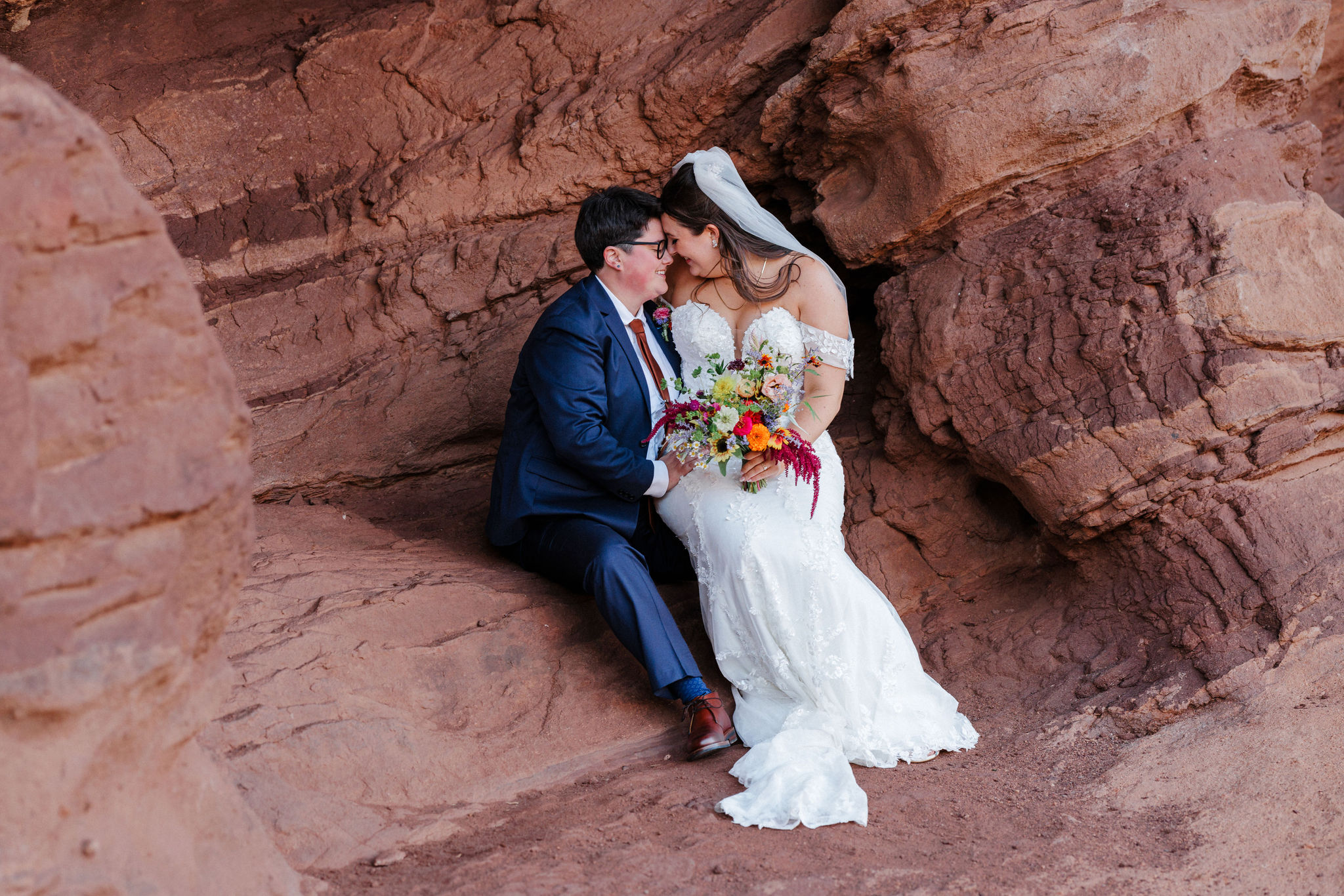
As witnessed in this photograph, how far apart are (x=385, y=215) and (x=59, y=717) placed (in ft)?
14.9

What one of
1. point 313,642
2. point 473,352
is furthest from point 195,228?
point 313,642

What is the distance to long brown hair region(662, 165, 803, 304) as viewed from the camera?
5.11m

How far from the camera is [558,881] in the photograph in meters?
3.36

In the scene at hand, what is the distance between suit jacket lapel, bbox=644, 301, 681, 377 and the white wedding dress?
567 millimetres

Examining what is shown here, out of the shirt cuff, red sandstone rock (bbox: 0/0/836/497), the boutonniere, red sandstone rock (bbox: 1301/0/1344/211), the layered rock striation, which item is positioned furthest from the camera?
red sandstone rock (bbox: 1301/0/1344/211)

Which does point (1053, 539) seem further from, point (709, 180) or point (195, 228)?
point (195, 228)

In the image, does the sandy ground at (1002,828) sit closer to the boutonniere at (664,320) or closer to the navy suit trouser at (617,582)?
the navy suit trouser at (617,582)

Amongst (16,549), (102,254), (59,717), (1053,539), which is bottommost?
(1053,539)

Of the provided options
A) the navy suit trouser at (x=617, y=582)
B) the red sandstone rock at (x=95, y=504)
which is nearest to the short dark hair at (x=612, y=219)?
the navy suit trouser at (x=617, y=582)

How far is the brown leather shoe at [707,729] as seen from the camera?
4426 mm

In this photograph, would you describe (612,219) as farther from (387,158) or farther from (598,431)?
(387,158)

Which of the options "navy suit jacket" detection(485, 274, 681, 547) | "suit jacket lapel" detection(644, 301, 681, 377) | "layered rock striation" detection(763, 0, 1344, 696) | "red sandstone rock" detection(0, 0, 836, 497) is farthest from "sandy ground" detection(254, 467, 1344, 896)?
"red sandstone rock" detection(0, 0, 836, 497)

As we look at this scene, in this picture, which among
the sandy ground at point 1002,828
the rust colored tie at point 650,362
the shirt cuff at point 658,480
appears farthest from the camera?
the rust colored tie at point 650,362

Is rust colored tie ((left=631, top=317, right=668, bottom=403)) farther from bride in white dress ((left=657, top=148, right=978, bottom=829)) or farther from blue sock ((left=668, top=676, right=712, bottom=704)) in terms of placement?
blue sock ((left=668, top=676, right=712, bottom=704))
